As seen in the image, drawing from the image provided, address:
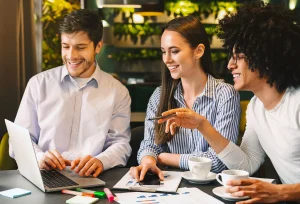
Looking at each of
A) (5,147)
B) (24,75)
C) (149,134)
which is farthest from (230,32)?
(24,75)

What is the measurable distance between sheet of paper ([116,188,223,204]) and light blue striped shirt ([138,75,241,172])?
51 cm

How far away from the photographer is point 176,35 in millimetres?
2348

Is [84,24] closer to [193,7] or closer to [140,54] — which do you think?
[140,54]

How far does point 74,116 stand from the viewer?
238cm

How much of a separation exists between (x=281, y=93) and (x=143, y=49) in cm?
643

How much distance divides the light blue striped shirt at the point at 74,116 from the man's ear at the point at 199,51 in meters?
0.43

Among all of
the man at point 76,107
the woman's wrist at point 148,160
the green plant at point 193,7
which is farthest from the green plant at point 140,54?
the woman's wrist at point 148,160

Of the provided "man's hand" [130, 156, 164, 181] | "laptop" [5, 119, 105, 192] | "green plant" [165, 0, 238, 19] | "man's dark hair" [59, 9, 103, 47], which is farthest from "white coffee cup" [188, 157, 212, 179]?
"green plant" [165, 0, 238, 19]

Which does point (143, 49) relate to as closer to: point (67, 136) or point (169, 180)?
point (67, 136)

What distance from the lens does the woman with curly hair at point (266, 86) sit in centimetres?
199

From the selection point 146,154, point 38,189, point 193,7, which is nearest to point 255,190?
point 146,154

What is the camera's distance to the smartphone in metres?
1.80

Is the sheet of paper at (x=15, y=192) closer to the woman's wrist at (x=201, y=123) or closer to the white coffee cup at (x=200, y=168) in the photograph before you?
the white coffee cup at (x=200, y=168)

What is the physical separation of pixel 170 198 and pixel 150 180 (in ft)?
0.74
